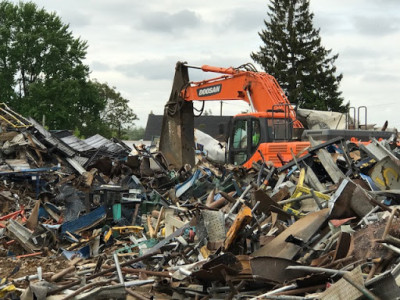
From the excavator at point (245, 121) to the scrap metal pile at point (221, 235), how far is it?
140 cm

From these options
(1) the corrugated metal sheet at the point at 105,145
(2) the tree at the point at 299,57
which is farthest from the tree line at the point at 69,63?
(1) the corrugated metal sheet at the point at 105,145

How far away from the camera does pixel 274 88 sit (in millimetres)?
14789

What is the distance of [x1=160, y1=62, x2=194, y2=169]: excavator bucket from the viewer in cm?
1655

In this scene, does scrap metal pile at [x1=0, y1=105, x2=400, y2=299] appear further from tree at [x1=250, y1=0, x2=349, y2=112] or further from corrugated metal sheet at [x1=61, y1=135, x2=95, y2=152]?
tree at [x1=250, y1=0, x2=349, y2=112]

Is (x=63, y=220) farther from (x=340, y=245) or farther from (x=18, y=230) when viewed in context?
(x=340, y=245)

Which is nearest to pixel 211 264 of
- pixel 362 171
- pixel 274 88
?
pixel 362 171

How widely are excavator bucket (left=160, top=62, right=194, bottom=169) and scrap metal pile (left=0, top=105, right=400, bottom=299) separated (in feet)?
8.26

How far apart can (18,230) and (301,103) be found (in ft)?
120

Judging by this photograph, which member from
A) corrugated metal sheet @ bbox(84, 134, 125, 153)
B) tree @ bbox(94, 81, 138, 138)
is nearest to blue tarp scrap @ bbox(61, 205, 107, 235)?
corrugated metal sheet @ bbox(84, 134, 125, 153)

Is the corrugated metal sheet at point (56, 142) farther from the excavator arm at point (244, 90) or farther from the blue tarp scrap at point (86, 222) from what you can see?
the blue tarp scrap at point (86, 222)

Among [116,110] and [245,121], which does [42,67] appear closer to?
[116,110]

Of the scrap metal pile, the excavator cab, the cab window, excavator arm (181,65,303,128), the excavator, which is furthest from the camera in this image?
excavator arm (181,65,303,128)

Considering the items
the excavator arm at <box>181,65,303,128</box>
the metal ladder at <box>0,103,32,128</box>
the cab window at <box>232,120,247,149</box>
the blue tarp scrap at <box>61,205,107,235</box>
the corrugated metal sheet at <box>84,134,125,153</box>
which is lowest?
the blue tarp scrap at <box>61,205,107,235</box>

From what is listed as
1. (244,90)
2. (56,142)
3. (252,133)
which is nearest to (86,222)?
(252,133)
